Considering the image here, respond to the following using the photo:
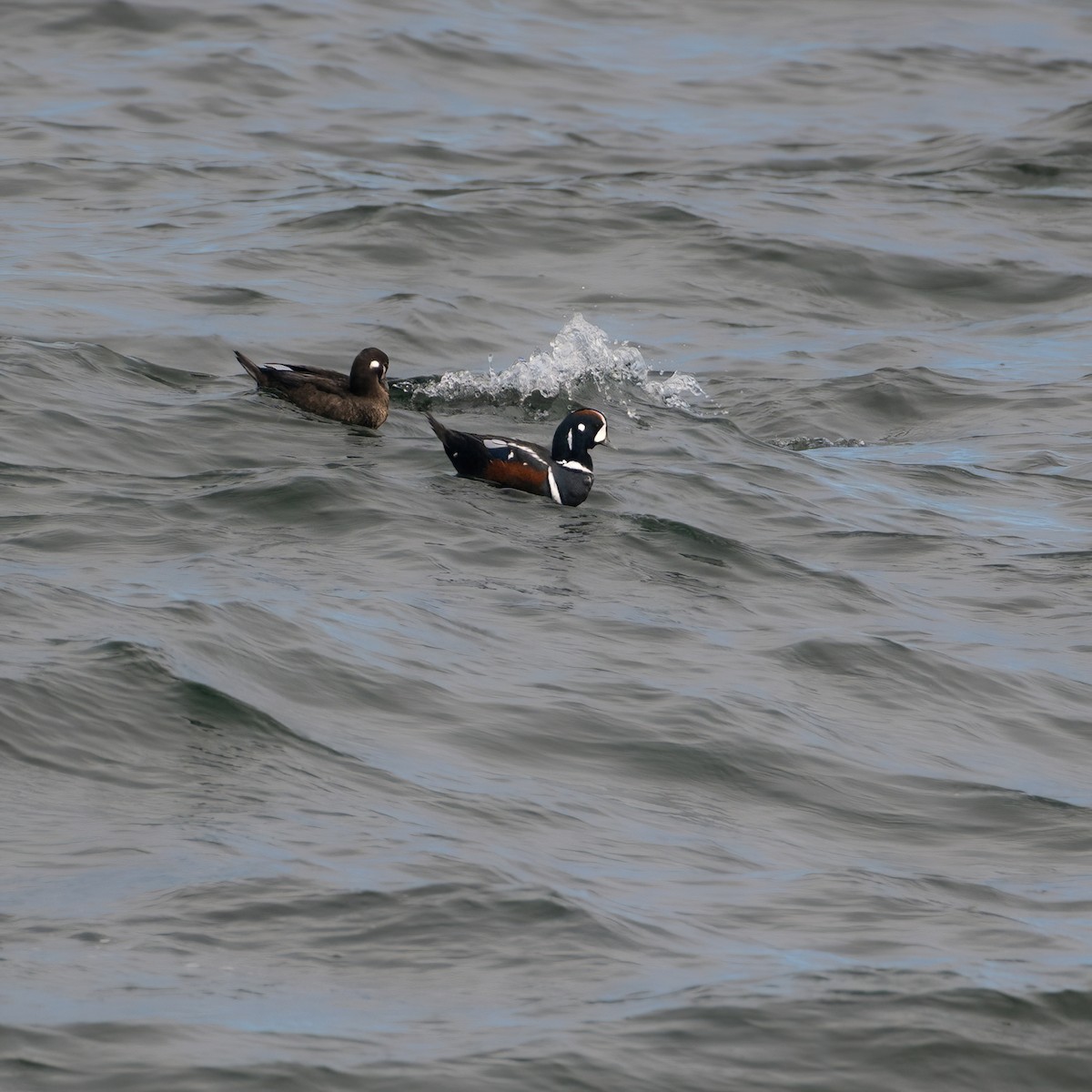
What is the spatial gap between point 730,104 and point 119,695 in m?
20.3

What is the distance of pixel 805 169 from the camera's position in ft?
77.0

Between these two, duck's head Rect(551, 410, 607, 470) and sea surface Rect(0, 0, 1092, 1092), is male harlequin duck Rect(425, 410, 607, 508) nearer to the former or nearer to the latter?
duck's head Rect(551, 410, 607, 470)

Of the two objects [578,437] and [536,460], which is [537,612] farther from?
[578,437]

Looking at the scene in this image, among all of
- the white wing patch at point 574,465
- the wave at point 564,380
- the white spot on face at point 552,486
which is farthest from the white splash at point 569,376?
the white spot on face at point 552,486

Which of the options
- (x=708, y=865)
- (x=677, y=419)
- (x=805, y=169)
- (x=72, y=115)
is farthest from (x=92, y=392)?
(x=805, y=169)

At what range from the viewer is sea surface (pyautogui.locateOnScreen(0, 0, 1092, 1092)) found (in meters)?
5.92

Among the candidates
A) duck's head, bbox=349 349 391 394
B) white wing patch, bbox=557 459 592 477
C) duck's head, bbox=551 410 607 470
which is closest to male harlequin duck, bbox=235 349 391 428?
duck's head, bbox=349 349 391 394

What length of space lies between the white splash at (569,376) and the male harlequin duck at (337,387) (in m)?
1.15

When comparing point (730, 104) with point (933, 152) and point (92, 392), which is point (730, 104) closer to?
point (933, 152)

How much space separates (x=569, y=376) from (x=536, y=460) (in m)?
2.97

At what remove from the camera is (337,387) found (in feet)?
44.2

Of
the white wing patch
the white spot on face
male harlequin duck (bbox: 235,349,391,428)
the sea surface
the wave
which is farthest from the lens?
the wave

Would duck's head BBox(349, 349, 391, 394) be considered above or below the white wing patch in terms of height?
above

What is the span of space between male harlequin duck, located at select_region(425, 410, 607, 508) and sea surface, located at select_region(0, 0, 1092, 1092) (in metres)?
0.20
